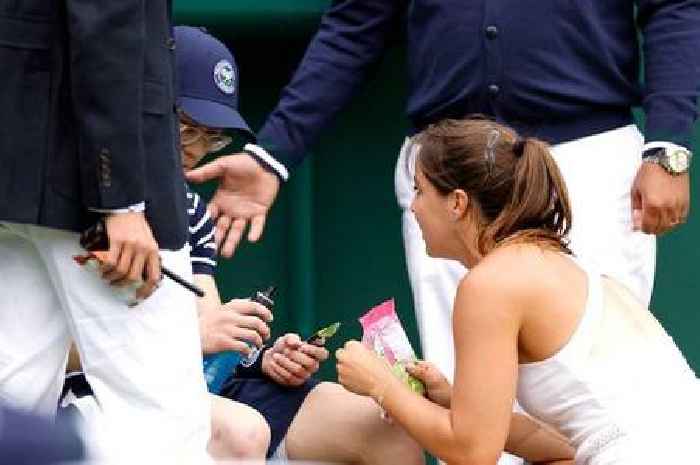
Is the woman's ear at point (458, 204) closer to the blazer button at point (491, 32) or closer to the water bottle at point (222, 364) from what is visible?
the blazer button at point (491, 32)

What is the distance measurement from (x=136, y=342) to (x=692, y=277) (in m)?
2.01

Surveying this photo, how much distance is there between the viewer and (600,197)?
3984mm

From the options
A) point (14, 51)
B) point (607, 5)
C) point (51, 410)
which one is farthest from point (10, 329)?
point (607, 5)

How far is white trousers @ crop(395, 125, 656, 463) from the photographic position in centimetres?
398

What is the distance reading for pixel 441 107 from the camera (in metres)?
4.03

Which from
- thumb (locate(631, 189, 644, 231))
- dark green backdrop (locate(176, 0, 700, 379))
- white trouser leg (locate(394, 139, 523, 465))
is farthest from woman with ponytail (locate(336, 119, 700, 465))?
dark green backdrop (locate(176, 0, 700, 379))

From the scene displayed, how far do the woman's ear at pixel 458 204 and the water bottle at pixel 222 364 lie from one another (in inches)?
26.1

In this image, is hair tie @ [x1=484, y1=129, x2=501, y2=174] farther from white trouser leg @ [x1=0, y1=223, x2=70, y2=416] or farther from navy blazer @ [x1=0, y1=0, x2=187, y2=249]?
white trouser leg @ [x1=0, y1=223, x2=70, y2=416]

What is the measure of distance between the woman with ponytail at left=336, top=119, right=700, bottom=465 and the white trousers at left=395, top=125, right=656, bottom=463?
39cm

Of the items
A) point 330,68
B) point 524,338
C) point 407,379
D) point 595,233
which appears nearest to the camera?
point 524,338

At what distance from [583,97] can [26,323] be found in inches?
50.7

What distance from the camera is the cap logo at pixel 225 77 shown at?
4020 mm

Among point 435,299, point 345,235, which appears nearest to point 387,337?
point 435,299

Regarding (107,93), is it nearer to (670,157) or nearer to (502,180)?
(502,180)
